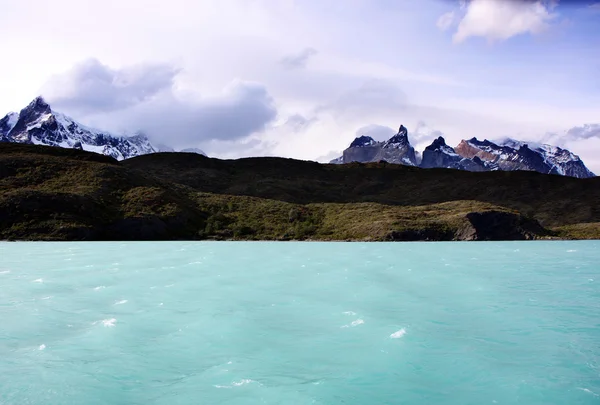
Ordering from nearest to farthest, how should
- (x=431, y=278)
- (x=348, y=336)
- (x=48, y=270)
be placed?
(x=348, y=336)
(x=431, y=278)
(x=48, y=270)

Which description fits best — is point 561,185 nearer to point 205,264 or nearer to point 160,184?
point 160,184

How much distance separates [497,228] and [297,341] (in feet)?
375

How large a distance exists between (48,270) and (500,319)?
3645cm

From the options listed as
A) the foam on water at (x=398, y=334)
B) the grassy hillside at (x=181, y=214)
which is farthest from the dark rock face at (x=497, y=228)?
the foam on water at (x=398, y=334)

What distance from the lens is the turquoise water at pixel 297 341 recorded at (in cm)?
1535

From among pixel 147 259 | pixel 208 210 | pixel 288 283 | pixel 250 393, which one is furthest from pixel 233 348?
pixel 208 210

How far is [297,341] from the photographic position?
20703 millimetres

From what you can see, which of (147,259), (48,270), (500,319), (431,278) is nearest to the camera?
(500,319)

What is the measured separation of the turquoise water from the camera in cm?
1535

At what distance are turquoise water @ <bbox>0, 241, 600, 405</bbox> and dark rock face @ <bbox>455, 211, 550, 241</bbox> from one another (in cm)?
8528

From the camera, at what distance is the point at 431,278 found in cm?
4038

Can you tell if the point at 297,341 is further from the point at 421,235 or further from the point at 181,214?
the point at 181,214

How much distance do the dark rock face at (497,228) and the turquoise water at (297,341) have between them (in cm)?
8528

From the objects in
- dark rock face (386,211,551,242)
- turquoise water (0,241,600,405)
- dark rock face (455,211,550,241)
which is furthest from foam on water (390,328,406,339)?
dark rock face (455,211,550,241)
